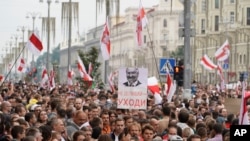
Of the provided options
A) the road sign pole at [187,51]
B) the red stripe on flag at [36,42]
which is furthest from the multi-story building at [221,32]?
the road sign pole at [187,51]

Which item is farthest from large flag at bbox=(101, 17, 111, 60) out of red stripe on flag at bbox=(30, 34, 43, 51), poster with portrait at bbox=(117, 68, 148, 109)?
poster with portrait at bbox=(117, 68, 148, 109)

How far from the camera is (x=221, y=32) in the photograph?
105375mm

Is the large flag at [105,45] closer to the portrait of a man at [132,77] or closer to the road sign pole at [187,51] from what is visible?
the road sign pole at [187,51]

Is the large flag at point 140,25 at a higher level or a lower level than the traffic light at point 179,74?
higher

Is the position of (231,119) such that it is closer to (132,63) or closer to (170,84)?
(170,84)

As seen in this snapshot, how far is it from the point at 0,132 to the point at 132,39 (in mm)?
149581

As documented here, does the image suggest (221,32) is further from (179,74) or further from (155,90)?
(155,90)

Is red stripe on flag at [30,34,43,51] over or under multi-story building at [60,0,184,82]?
under

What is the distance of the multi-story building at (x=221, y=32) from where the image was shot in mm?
99819

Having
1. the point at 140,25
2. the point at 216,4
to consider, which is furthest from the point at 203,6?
the point at 140,25

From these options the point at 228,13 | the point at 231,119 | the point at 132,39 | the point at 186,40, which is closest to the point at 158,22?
the point at 132,39

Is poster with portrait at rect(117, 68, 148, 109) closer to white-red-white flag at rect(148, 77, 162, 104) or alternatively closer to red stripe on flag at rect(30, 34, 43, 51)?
white-red-white flag at rect(148, 77, 162, 104)

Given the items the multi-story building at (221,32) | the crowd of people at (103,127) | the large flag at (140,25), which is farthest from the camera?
the multi-story building at (221,32)

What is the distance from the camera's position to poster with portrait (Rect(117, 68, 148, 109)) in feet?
58.4
